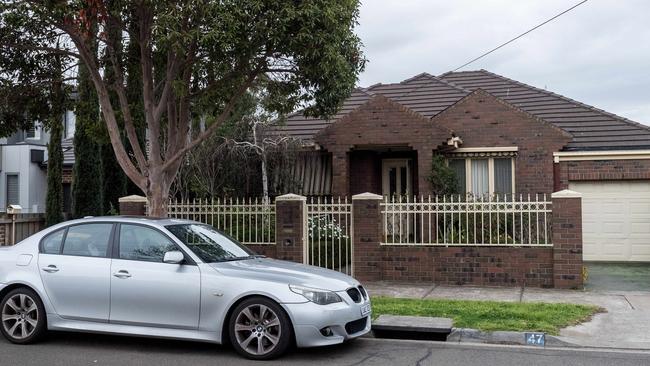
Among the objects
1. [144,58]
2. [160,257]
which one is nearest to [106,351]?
[160,257]

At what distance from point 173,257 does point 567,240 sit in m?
7.15

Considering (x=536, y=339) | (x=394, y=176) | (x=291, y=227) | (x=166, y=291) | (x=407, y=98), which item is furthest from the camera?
(x=407, y=98)

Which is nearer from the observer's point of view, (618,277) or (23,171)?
(618,277)

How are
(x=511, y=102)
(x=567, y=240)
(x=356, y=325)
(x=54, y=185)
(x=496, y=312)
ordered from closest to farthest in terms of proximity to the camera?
(x=356, y=325), (x=496, y=312), (x=567, y=240), (x=54, y=185), (x=511, y=102)

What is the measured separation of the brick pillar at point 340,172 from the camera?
52.1ft

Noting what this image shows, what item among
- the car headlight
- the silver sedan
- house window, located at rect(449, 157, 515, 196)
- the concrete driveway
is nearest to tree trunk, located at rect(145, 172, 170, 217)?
the silver sedan

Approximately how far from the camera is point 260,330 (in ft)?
21.6

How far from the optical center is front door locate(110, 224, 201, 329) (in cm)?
673

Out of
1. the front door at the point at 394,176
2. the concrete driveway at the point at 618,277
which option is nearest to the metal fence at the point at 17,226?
the front door at the point at 394,176

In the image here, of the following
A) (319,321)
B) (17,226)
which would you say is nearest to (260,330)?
(319,321)

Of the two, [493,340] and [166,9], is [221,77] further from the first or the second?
[493,340]

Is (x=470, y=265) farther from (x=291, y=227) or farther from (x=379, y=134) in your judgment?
(x=379, y=134)

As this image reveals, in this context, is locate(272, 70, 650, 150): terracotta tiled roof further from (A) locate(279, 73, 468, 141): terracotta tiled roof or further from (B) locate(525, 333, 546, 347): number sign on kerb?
(B) locate(525, 333, 546, 347): number sign on kerb

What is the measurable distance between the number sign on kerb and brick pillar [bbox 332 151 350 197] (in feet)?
28.7
